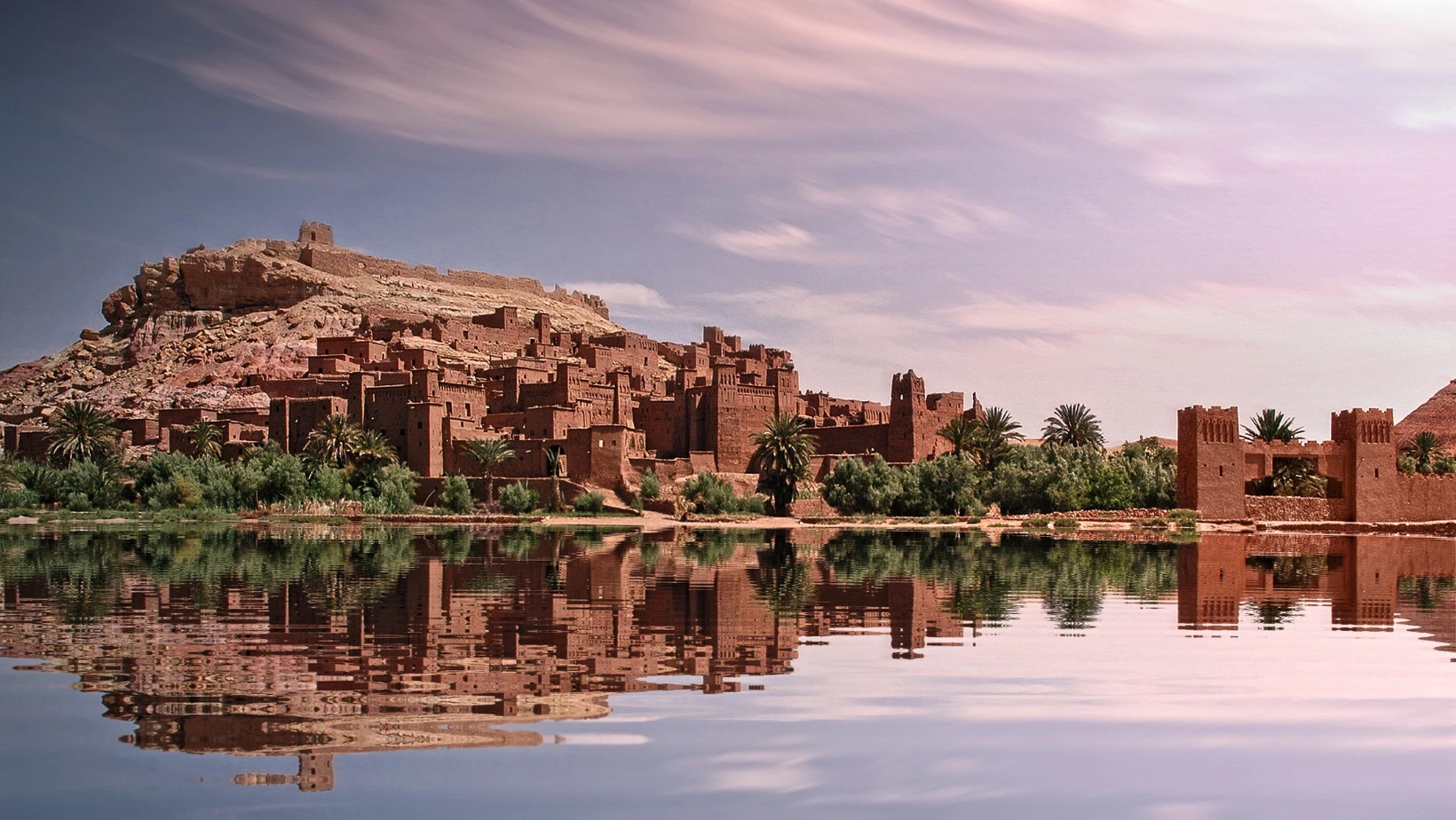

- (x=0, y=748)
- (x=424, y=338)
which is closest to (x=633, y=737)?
(x=0, y=748)

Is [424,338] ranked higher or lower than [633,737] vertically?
higher

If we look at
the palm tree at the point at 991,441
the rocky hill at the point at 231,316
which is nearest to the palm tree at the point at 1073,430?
the palm tree at the point at 991,441

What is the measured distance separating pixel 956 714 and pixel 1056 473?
43.2 m

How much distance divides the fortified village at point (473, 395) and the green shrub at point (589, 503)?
0.97 metres

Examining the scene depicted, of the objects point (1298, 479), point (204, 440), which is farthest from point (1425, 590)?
point (204, 440)

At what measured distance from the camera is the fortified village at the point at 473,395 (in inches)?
1774

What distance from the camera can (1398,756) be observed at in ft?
28.5

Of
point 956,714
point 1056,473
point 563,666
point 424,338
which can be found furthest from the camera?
point 424,338

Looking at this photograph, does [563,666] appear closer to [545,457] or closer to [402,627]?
[402,627]

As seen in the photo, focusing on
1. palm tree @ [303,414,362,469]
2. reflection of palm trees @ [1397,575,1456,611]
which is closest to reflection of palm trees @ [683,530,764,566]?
reflection of palm trees @ [1397,575,1456,611]

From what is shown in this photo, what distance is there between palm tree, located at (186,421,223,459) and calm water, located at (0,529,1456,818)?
3596 centimetres

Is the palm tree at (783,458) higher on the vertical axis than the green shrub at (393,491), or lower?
higher

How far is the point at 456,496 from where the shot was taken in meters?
51.8

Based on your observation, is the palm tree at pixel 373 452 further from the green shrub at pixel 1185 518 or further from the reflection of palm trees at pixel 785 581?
the green shrub at pixel 1185 518
